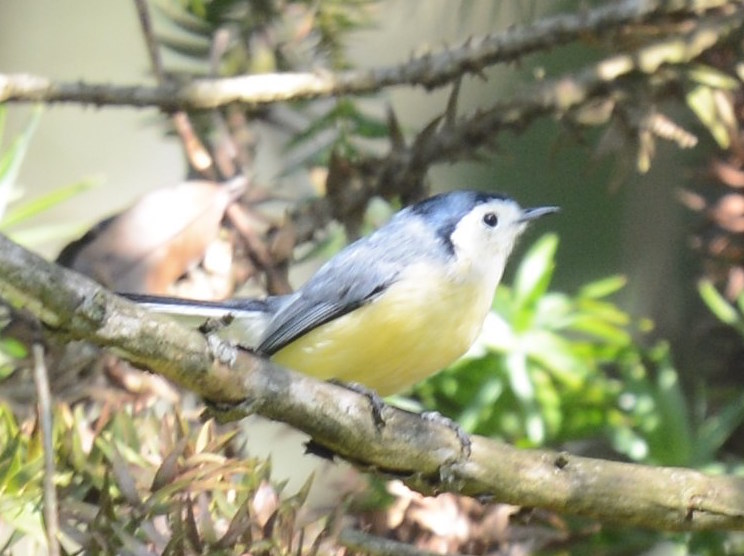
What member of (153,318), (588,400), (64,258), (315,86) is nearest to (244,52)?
(315,86)

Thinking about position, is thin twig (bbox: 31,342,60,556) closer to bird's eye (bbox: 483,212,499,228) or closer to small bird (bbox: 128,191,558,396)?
small bird (bbox: 128,191,558,396)

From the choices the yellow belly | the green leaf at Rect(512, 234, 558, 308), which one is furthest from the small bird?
the green leaf at Rect(512, 234, 558, 308)

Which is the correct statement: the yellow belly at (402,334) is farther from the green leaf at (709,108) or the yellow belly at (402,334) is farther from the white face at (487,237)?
the green leaf at (709,108)

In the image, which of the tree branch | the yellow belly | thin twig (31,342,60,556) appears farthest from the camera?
the tree branch

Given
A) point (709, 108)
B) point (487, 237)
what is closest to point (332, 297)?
point (487, 237)

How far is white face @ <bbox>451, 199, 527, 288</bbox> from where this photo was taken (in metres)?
0.89

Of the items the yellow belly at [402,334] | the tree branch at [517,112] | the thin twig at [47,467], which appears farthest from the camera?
the tree branch at [517,112]

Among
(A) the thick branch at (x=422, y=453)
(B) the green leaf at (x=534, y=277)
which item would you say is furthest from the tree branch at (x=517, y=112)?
(A) the thick branch at (x=422, y=453)

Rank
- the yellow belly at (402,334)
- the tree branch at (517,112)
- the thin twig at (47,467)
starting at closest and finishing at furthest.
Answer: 1. the thin twig at (47,467)
2. the yellow belly at (402,334)
3. the tree branch at (517,112)

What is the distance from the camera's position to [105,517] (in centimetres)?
60

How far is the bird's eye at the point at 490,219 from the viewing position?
93 cm

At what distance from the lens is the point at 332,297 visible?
88cm

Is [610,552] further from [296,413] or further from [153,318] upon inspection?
[153,318]

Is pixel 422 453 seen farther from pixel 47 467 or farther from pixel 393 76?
pixel 393 76
